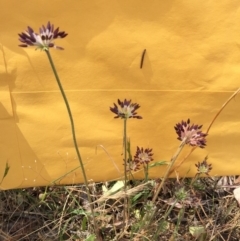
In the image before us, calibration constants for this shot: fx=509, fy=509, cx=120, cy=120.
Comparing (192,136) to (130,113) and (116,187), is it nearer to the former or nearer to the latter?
(130,113)

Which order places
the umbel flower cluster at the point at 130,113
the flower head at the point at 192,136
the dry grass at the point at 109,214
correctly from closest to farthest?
the umbel flower cluster at the point at 130,113, the flower head at the point at 192,136, the dry grass at the point at 109,214

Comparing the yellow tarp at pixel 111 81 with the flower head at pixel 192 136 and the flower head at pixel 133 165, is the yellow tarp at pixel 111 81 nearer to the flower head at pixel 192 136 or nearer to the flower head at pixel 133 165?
the flower head at pixel 133 165

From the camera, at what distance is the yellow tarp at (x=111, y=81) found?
1.01 meters

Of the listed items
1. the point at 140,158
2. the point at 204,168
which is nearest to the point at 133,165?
the point at 140,158

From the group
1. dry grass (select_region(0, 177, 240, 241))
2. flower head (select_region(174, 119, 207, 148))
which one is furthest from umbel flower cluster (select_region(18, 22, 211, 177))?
dry grass (select_region(0, 177, 240, 241))

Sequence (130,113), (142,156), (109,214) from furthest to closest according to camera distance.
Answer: (109,214), (142,156), (130,113)

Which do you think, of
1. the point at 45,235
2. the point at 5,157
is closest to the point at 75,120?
the point at 5,157

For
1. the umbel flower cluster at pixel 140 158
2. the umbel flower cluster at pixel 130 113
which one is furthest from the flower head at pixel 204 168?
the umbel flower cluster at pixel 140 158

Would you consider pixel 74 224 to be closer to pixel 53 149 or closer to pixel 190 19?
pixel 53 149

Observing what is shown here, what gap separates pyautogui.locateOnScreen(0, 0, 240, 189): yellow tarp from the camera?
101 centimetres

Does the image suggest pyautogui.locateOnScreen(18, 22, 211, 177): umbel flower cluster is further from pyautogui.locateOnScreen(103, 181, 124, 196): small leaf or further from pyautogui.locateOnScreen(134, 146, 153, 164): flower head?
pyautogui.locateOnScreen(103, 181, 124, 196): small leaf

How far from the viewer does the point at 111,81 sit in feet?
3.49

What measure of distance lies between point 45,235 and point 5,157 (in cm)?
20

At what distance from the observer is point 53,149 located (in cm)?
110
